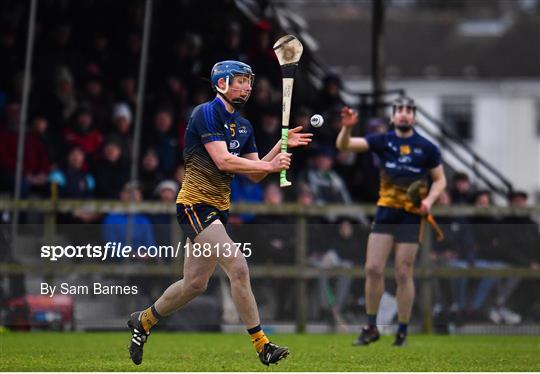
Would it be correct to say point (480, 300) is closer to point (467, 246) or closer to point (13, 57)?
point (467, 246)

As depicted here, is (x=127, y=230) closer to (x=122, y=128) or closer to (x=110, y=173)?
(x=110, y=173)

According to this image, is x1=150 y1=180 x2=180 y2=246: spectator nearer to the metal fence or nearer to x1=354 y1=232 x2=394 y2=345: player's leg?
the metal fence

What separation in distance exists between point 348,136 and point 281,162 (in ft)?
12.8

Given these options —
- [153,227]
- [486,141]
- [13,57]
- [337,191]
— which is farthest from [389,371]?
[486,141]

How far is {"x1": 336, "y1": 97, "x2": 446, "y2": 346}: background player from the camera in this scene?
1550cm

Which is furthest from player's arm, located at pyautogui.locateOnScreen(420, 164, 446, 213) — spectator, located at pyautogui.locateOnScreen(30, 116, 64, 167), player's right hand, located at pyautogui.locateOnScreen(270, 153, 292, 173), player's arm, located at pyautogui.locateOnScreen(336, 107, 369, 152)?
spectator, located at pyautogui.locateOnScreen(30, 116, 64, 167)

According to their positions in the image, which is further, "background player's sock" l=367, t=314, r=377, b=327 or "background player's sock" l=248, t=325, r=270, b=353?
"background player's sock" l=367, t=314, r=377, b=327

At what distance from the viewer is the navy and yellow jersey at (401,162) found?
15.6 metres

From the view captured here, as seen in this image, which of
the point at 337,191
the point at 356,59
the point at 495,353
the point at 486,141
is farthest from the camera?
the point at 356,59

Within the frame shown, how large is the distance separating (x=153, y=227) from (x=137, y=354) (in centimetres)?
621

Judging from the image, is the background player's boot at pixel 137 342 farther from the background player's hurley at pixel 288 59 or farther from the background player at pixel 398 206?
the background player at pixel 398 206

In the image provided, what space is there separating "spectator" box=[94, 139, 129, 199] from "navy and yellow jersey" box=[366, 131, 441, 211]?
17.3ft

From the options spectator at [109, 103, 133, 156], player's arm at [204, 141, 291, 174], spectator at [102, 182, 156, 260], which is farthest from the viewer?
spectator at [109, 103, 133, 156]

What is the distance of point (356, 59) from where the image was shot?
6488 centimetres
